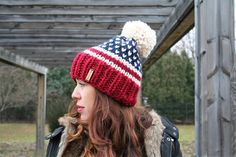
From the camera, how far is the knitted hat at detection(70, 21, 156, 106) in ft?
5.95

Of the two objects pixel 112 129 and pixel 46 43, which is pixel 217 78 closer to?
pixel 112 129

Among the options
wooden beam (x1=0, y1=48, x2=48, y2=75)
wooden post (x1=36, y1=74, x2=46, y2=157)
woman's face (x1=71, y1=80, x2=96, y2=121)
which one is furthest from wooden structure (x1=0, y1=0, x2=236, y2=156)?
wooden post (x1=36, y1=74, x2=46, y2=157)

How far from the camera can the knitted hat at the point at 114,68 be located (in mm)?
1814

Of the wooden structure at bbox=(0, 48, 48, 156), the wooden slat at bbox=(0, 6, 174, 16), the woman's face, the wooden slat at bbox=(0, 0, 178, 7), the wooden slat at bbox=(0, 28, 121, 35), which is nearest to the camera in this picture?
the woman's face

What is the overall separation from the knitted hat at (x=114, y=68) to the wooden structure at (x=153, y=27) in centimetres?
89

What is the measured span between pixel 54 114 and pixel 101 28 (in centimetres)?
942

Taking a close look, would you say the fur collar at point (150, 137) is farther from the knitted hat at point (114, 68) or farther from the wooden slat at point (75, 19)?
the wooden slat at point (75, 19)

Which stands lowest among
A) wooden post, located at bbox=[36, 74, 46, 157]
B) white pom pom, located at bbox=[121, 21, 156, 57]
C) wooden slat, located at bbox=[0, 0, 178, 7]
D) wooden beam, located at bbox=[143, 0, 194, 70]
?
wooden post, located at bbox=[36, 74, 46, 157]

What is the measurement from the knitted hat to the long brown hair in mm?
38


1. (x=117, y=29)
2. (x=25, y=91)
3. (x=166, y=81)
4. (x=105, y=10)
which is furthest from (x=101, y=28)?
(x=166, y=81)

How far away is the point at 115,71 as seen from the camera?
1854 mm

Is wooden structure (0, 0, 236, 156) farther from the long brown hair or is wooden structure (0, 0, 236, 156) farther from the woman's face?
the woman's face

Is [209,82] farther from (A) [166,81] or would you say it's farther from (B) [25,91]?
(A) [166,81]

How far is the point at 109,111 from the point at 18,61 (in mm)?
7467
